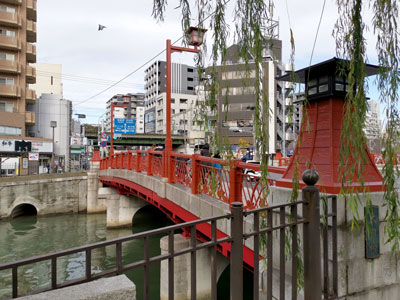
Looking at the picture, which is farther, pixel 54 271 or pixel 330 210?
pixel 330 210

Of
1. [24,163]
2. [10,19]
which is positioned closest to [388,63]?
[24,163]

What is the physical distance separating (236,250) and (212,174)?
1.37 m

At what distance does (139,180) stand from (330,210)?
10342mm

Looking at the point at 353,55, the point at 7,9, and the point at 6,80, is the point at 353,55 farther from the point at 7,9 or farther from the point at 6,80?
the point at 7,9

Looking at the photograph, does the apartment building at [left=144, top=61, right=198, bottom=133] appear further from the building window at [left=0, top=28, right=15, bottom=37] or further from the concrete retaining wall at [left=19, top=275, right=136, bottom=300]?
the concrete retaining wall at [left=19, top=275, right=136, bottom=300]

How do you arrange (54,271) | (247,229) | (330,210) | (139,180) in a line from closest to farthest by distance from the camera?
(54,271) → (330,210) → (247,229) → (139,180)

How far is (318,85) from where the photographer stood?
3.69 meters

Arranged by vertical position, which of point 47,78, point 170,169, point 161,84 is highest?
point 161,84

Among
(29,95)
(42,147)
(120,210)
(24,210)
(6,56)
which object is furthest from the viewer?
(42,147)

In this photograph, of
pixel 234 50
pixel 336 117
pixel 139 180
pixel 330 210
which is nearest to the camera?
pixel 234 50

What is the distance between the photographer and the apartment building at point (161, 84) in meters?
72.8

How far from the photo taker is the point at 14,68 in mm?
32250

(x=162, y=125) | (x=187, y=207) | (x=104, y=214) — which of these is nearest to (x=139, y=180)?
(x=187, y=207)

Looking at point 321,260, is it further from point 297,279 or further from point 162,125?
point 162,125
